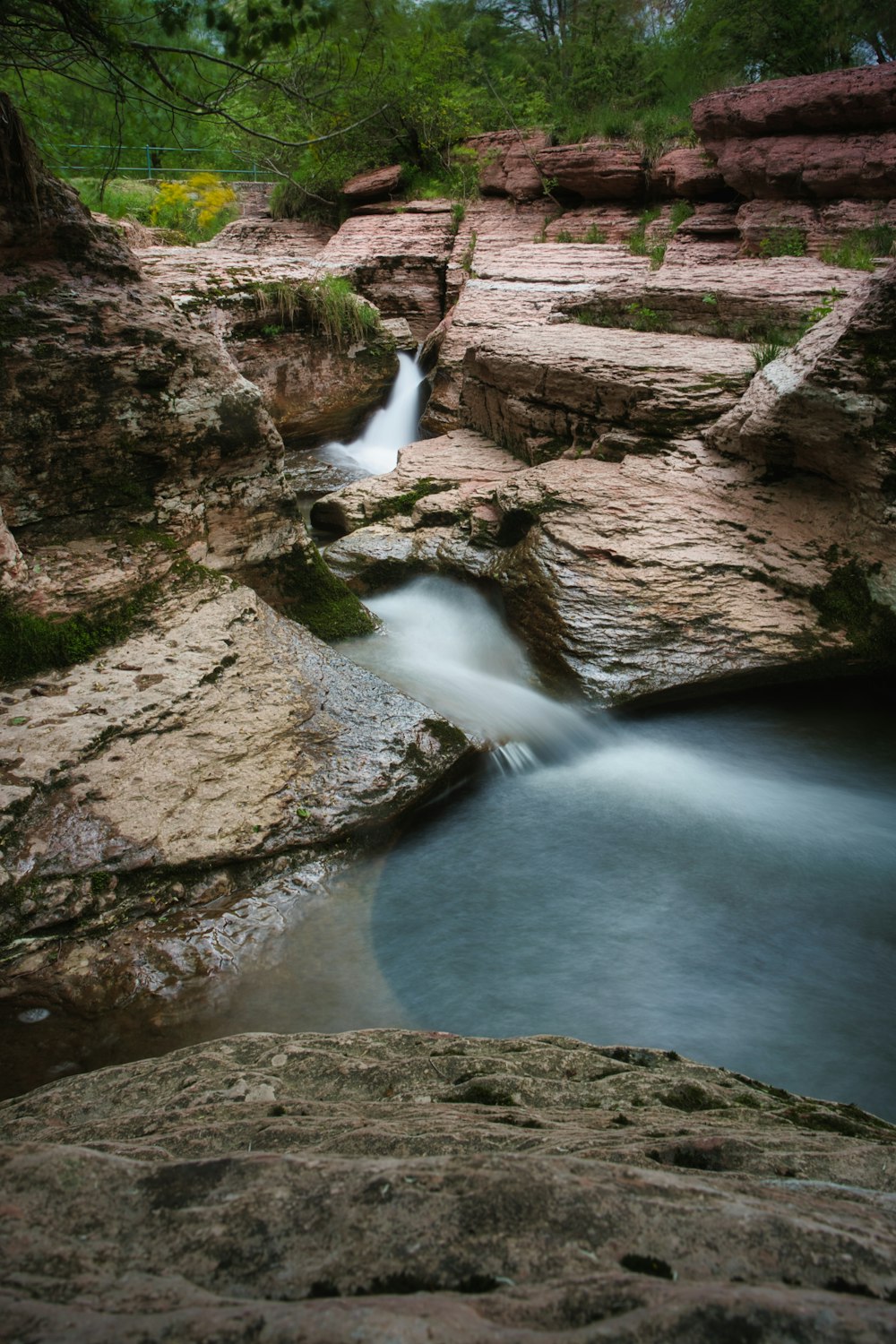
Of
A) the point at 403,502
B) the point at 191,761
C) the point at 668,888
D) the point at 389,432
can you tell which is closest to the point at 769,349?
the point at 403,502

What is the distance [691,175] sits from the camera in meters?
13.1

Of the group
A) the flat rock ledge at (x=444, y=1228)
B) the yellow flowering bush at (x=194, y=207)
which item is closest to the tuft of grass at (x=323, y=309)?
the yellow flowering bush at (x=194, y=207)

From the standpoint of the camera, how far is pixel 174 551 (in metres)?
4.88

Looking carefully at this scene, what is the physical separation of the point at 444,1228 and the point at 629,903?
3.20m

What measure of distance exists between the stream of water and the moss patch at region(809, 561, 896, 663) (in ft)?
1.36

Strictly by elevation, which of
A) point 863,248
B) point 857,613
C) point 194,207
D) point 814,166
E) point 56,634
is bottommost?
point 857,613

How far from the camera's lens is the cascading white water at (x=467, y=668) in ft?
17.8

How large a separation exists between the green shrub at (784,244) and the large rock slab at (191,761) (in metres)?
10.3

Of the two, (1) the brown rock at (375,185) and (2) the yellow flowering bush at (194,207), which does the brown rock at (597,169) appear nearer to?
(1) the brown rock at (375,185)

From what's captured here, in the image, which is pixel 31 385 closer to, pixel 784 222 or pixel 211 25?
pixel 211 25

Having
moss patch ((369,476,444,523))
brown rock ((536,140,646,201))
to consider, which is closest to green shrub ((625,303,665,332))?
moss patch ((369,476,444,523))

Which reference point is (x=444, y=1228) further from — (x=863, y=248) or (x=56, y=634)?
(x=863, y=248)

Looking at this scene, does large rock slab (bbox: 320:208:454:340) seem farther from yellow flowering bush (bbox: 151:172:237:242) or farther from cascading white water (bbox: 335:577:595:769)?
cascading white water (bbox: 335:577:595:769)

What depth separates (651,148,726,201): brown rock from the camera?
1295cm
